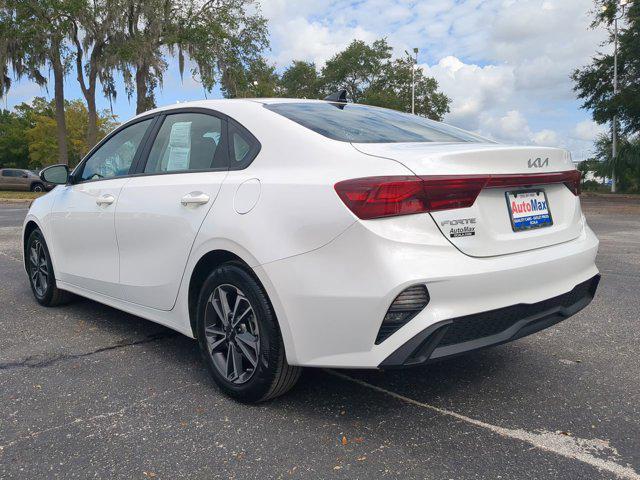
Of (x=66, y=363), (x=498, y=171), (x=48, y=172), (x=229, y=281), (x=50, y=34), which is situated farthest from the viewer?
(x=50, y=34)

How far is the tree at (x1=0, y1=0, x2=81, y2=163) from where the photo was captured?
81.3ft

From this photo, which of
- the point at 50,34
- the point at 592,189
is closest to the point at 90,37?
the point at 50,34

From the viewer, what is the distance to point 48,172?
4801 millimetres

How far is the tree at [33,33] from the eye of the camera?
2478 cm

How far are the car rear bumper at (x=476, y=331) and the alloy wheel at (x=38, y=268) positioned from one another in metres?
3.75

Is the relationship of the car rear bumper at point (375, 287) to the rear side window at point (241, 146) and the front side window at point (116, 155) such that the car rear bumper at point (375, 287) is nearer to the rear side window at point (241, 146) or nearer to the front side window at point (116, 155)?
the rear side window at point (241, 146)

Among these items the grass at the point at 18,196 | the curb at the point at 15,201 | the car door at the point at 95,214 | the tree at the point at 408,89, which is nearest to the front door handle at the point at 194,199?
the car door at the point at 95,214

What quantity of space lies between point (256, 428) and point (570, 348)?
2306 mm

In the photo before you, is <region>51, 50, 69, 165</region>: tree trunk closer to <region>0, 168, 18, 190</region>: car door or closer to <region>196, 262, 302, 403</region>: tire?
<region>0, 168, 18, 190</region>: car door

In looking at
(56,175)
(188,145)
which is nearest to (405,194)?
(188,145)

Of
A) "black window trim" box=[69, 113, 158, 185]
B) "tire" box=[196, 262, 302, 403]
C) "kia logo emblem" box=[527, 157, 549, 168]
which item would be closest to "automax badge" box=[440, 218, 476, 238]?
"kia logo emblem" box=[527, 157, 549, 168]

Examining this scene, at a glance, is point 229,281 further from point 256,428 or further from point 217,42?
point 217,42

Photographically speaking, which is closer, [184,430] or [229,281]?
[184,430]

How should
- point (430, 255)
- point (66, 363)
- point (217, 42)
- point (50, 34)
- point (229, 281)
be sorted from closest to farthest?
point (430, 255)
point (229, 281)
point (66, 363)
point (50, 34)
point (217, 42)
